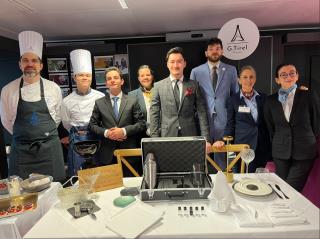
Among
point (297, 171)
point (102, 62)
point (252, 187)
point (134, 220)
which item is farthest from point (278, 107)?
point (102, 62)

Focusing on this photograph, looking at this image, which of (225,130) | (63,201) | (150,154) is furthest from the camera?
(225,130)

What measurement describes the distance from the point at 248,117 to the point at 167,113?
2.29ft

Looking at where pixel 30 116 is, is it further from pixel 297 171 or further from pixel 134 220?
pixel 297 171

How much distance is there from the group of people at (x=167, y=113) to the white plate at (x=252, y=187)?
0.75m

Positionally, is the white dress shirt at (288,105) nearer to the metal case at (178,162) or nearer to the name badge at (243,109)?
the name badge at (243,109)

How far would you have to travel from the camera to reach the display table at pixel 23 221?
1.21 metres

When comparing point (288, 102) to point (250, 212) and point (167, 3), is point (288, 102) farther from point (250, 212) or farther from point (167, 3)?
point (167, 3)

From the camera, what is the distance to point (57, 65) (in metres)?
4.19

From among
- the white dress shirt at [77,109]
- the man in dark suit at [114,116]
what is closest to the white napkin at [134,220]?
the man in dark suit at [114,116]

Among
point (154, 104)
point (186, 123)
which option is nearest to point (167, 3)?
point (154, 104)

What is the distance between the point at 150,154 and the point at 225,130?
45.9 inches

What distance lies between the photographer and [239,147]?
180cm

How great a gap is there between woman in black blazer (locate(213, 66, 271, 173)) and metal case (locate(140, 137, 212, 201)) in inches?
37.8

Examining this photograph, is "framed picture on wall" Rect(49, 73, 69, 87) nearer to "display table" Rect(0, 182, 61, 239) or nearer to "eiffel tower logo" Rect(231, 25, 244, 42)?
"eiffel tower logo" Rect(231, 25, 244, 42)
